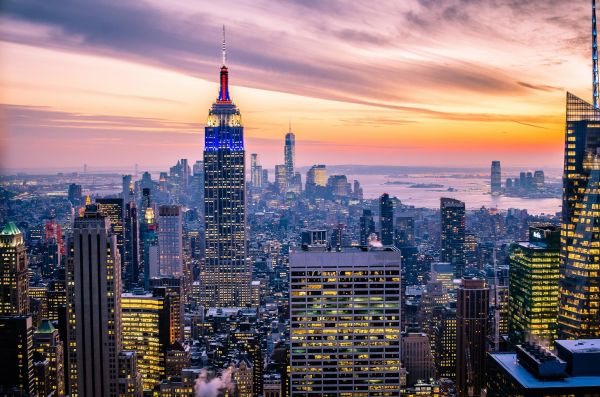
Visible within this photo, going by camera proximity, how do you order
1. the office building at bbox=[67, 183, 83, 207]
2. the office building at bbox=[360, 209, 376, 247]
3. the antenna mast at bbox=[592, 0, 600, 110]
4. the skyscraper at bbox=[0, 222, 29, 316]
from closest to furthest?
the antenna mast at bbox=[592, 0, 600, 110] < the office building at bbox=[67, 183, 83, 207] < the skyscraper at bbox=[0, 222, 29, 316] < the office building at bbox=[360, 209, 376, 247]

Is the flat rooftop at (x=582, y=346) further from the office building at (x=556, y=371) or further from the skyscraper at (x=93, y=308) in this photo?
the skyscraper at (x=93, y=308)

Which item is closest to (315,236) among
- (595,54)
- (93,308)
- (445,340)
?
(445,340)

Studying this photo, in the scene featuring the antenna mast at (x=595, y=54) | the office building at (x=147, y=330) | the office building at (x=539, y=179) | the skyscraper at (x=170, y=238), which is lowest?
the office building at (x=147, y=330)

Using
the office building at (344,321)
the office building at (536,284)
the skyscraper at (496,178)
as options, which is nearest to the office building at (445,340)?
the office building at (536,284)

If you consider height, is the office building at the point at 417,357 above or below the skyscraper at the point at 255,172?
below

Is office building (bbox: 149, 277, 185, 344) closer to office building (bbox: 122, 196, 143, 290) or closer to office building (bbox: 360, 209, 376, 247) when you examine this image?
office building (bbox: 122, 196, 143, 290)

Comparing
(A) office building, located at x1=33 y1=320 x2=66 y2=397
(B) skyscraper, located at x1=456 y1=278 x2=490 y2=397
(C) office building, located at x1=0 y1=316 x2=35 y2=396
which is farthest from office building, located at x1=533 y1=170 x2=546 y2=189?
(C) office building, located at x1=0 y1=316 x2=35 y2=396

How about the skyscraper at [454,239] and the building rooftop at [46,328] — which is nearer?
the building rooftop at [46,328]
